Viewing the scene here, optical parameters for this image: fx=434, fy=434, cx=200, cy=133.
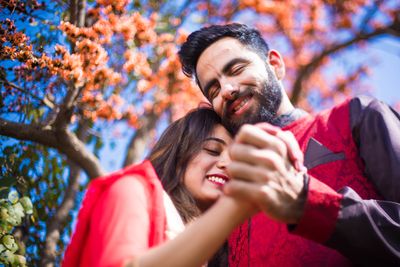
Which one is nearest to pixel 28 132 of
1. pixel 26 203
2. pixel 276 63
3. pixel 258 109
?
pixel 26 203

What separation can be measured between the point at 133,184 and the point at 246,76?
1339 millimetres

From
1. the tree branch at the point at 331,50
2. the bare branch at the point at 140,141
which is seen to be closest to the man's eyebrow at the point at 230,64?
the bare branch at the point at 140,141

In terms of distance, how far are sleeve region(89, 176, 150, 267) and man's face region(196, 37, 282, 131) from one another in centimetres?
115

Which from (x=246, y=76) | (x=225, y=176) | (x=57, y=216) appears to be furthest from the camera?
(x=57, y=216)

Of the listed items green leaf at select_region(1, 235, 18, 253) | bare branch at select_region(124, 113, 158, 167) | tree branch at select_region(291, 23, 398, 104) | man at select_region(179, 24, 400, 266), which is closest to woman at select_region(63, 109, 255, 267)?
man at select_region(179, 24, 400, 266)

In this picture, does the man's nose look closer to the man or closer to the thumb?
the man

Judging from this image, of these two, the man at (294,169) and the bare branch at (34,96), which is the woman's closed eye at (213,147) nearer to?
the man at (294,169)

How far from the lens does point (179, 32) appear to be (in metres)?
5.00

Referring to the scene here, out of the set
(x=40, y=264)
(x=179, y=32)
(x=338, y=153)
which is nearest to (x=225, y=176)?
(x=338, y=153)

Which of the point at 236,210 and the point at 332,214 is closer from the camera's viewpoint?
the point at 236,210

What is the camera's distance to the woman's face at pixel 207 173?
2.12 meters

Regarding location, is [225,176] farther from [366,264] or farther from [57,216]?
[57,216]

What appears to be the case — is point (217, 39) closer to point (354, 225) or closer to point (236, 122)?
point (236, 122)

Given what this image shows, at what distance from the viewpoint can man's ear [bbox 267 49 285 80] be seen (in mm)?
2803
